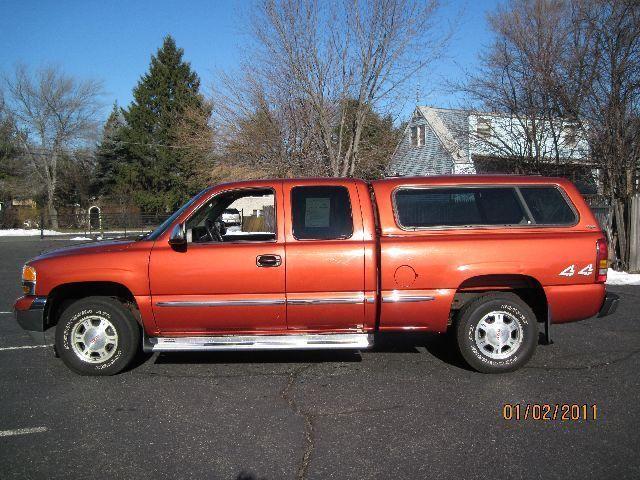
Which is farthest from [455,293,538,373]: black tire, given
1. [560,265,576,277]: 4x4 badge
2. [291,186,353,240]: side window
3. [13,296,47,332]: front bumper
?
[13,296,47,332]: front bumper

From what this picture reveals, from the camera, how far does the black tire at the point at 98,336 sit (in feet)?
16.6

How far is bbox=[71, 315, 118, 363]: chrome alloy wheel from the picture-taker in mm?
5078

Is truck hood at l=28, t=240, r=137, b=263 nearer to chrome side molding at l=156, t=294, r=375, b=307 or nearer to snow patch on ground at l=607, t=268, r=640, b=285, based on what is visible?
chrome side molding at l=156, t=294, r=375, b=307

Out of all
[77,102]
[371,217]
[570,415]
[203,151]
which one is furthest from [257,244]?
[77,102]

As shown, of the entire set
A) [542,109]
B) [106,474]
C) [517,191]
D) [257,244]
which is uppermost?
[542,109]

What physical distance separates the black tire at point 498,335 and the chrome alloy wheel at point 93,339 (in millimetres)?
3313

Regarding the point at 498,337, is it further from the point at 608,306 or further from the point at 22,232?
the point at 22,232

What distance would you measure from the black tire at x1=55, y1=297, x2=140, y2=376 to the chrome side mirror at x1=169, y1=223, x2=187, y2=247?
84 cm

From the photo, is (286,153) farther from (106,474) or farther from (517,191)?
(106,474)

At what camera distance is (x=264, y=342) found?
16.2ft

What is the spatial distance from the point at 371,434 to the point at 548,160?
46.5 feet

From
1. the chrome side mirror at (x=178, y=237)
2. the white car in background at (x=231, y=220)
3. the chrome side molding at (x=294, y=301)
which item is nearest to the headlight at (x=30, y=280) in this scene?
the chrome side mirror at (x=178, y=237)

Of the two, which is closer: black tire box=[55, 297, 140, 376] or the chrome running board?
the chrome running board

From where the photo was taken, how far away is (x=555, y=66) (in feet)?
47.5
